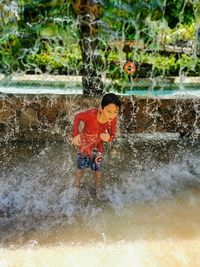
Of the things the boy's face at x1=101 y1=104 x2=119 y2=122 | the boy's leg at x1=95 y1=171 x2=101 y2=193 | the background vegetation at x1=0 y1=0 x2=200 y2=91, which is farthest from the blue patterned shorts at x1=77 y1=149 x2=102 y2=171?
the background vegetation at x1=0 y1=0 x2=200 y2=91

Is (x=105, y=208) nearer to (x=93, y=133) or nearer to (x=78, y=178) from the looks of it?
(x=78, y=178)

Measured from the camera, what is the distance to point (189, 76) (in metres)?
10.4

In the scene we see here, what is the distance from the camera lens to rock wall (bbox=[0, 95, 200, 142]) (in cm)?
515

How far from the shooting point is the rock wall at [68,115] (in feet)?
16.9

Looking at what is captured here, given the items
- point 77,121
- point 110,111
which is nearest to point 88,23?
point 77,121

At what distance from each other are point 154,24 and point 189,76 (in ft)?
17.0

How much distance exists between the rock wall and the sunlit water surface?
230 mm

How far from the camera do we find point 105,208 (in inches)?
152

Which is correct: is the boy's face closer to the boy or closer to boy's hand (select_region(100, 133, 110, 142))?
the boy

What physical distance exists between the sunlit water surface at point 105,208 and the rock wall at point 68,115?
0.75 ft

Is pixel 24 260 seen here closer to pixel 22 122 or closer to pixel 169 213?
pixel 169 213

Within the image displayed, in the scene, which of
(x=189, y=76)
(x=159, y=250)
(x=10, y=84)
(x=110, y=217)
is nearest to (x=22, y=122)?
(x=110, y=217)

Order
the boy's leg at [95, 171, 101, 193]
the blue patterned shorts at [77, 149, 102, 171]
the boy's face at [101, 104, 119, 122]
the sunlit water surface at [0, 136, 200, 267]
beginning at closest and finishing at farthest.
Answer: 1. the sunlit water surface at [0, 136, 200, 267]
2. the boy's face at [101, 104, 119, 122]
3. the blue patterned shorts at [77, 149, 102, 171]
4. the boy's leg at [95, 171, 101, 193]

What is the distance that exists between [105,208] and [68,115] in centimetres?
194
